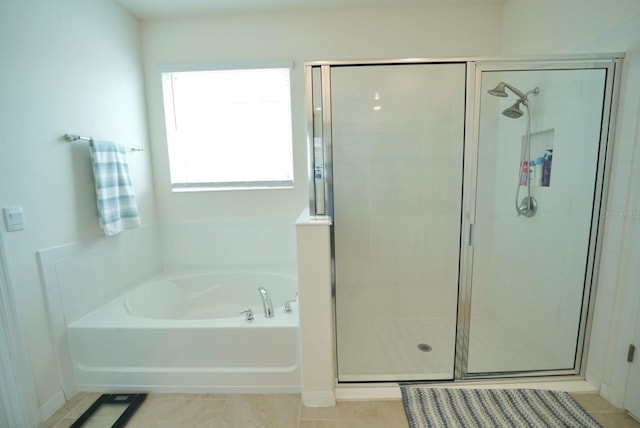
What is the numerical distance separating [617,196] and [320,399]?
6.25ft

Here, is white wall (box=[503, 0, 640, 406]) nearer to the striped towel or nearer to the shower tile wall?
the shower tile wall

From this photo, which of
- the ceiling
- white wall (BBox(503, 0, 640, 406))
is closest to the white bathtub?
white wall (BBox(503, 0, 640, 406))

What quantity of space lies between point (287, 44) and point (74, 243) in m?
2.14

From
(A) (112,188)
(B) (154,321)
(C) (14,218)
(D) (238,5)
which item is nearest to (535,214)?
(B) (154,321)

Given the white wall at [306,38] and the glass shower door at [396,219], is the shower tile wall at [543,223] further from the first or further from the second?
the white wall at [306,38]

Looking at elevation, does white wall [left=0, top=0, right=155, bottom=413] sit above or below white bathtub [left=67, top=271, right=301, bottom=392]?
above

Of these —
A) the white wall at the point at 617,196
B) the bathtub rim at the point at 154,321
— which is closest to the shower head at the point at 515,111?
the white wall at the point at 617,196

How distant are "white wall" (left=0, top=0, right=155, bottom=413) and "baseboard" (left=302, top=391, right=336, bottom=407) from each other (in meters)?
1.43

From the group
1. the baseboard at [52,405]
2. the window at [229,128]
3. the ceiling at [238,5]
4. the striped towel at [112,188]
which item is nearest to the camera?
the baseboard at [52,405]

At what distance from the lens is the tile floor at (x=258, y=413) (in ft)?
4.35

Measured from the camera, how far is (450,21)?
2.15 m

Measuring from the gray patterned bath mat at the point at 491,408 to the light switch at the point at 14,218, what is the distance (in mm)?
2199

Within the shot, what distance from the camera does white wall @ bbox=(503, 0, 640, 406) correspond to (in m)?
1.26

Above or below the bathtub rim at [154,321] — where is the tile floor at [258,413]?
below
